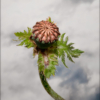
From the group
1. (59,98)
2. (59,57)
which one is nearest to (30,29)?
(59,57)

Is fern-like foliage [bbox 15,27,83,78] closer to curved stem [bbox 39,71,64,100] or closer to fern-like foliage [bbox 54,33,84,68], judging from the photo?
fern-like foliage [bbox 54,33,84,68]

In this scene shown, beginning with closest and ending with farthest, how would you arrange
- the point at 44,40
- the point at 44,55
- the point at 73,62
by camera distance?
1. the point at 44,40
2. the point at 44,55
3. the point at 73,62

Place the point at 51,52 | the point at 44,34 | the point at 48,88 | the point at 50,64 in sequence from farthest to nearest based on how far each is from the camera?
the point at 48,88, the point at 51,52, the point at 50,64, the point at 44,34

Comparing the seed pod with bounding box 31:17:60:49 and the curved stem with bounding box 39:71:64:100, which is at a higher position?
the seed pod with bounding box 31:17:60:49

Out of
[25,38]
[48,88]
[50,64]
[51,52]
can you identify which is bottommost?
[48,88]

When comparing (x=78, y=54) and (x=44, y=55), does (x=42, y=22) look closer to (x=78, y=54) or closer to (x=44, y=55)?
(x=44, y=55)

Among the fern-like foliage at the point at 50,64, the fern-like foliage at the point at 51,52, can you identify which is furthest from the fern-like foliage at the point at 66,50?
the fern-like foliage at the point at 50,64

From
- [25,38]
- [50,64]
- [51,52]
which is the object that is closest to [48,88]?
[50,64]

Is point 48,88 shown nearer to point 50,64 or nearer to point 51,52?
point 50,64

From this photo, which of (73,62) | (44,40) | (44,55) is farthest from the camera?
(73,62)

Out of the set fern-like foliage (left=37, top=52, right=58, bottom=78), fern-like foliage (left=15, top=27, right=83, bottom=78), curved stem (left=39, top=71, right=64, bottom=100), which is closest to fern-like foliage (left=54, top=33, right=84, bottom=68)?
fern-like foliage (left=15, top=27, right=83, bottom=78)

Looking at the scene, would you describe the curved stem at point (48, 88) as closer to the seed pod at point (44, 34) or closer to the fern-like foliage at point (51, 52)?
Result: the fern-like foliage at point (51, 52)
